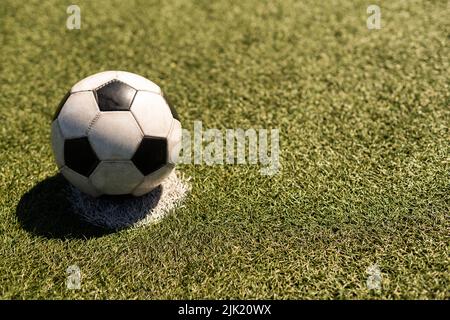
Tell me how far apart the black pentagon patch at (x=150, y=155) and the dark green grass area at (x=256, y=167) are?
1.33 feet

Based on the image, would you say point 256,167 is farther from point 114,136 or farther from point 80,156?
point 80,156

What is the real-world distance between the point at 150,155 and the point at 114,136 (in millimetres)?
252

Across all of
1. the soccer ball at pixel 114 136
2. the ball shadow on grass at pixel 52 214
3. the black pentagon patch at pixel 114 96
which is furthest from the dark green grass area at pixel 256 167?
the black pentagon patch at pixel 114 96

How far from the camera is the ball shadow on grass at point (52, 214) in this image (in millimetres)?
3229

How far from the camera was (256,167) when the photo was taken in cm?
376

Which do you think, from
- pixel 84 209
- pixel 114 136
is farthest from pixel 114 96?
pixel 84 209

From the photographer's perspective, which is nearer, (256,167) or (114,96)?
(114,96)

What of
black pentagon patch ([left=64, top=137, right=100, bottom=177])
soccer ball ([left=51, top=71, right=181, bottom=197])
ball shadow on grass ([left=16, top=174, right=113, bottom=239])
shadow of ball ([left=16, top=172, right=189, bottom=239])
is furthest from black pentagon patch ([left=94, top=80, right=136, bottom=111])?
ball shadow on grass ([left=16, top=174, right=113, bottom=239])

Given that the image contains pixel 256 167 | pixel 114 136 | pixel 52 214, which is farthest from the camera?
pixel 256 167

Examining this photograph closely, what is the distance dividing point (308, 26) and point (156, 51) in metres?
1.70

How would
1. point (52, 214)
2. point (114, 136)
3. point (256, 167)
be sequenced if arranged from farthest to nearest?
point (256, 167) < point (52, 214) < point (114, 136)

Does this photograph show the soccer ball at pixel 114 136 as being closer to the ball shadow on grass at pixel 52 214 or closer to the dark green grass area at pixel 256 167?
the ball shadow on grass at pixel 52 214

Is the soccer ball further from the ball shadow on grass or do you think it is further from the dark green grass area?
the dark green grass area

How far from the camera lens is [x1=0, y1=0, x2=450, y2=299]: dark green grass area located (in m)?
2.98
